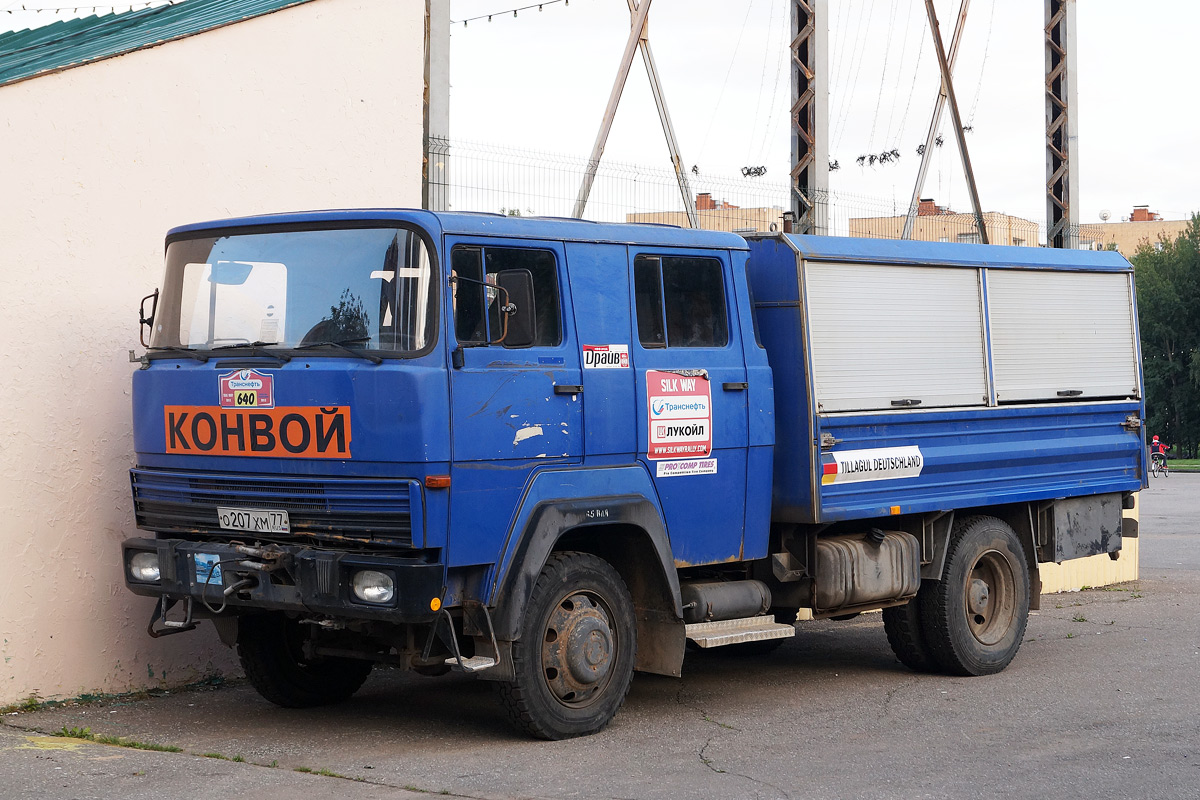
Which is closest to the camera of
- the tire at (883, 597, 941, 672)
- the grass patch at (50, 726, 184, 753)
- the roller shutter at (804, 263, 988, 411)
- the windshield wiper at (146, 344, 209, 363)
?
the grass patch at (50, 726, 184, 753)

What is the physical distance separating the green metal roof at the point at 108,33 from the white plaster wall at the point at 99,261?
0.09m

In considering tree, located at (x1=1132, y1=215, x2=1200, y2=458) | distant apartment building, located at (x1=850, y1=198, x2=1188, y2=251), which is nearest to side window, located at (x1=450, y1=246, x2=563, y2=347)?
distant apartment building, located at (x1=850, y1=198, x2=1188, y2=251)

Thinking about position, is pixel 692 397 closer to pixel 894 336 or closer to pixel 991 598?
pixel 894 336

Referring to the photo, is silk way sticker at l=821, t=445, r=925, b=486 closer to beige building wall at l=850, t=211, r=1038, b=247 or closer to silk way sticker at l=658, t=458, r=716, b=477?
silk way sticker at l=658, t=458, r=716, b=477

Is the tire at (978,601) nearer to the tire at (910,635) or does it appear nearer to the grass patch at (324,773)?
the tire at (910,635)

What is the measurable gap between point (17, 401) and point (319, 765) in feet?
9.07

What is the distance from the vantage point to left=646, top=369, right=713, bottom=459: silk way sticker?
7.45 m

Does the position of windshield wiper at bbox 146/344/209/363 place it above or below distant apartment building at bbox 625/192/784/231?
below

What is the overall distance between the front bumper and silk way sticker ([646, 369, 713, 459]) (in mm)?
1567

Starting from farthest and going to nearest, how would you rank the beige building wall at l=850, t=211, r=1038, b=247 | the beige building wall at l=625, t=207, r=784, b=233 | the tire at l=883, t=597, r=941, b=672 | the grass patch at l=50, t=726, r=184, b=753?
the beige building wall at l=850, t=211, r=1038, b=247 → the beige building wall at l=625, t=207, r=784, b=233 → the tire at l=883, t=597, r=941, b=672 → the grass patch at l=50, t=726, r=184, b=753

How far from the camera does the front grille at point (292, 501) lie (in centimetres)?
645

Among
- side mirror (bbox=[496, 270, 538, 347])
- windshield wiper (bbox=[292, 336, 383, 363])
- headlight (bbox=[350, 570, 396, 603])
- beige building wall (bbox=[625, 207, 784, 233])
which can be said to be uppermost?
beige building wall (bbox=[625, 207, 784, 233])

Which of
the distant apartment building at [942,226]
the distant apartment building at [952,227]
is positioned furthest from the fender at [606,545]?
the distant apartment building at [942,226]

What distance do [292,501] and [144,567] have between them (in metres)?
1.08
